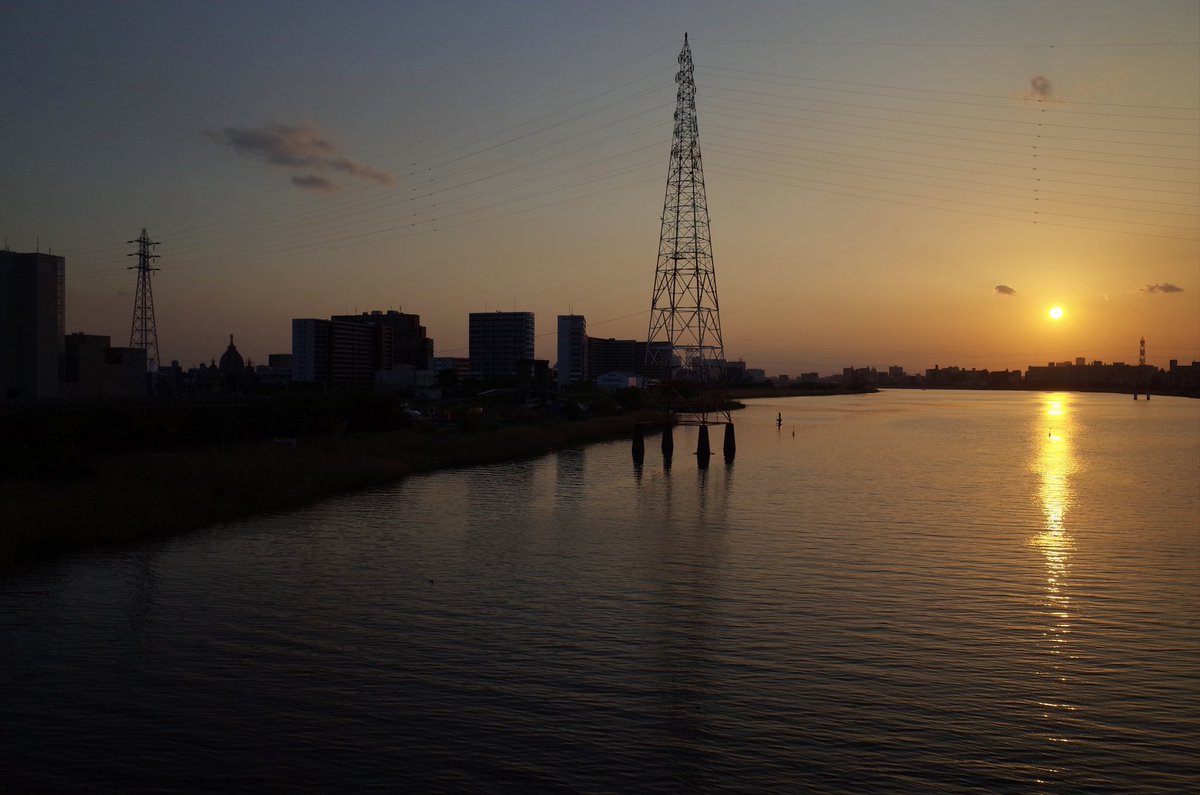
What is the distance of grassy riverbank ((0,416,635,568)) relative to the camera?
2406cm

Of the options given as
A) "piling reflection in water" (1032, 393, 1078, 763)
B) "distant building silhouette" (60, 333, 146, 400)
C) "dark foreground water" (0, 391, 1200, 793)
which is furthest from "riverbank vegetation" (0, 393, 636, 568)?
"distant building silhouette" (60, 333, 146, 400)

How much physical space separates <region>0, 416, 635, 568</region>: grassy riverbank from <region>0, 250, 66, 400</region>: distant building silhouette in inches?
1501

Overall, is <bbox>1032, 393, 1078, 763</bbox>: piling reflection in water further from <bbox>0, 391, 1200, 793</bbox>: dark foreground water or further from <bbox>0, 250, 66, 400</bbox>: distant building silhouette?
<bbox>0, 250, 66, 400</bbox>: distant building silhouette

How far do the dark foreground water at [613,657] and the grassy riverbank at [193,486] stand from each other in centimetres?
155

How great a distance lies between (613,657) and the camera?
15539 millimetres

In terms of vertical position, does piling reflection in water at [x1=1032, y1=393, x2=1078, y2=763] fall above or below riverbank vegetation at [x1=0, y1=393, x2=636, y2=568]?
below

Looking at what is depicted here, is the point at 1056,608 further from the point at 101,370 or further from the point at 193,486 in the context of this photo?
the point at 101,370

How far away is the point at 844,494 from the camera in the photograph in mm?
38969

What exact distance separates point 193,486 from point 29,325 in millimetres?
53062

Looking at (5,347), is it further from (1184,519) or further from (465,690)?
(1184,519)

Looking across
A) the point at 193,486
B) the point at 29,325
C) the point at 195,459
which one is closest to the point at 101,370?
the point at 29,325

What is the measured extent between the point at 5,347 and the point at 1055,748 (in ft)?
262

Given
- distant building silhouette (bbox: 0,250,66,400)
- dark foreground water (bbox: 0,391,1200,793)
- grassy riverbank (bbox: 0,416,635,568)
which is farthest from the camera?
distant building silhouette (bbox: 0,250,66,400)

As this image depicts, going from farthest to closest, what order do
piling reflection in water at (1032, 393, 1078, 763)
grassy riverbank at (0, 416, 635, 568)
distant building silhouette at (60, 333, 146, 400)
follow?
distant building silhouette at (60, 333, 146, 400) → grassy riverbank at (0, 416, 635, 568) → piling reflection in water at (1032, 393, 1078, 763)
